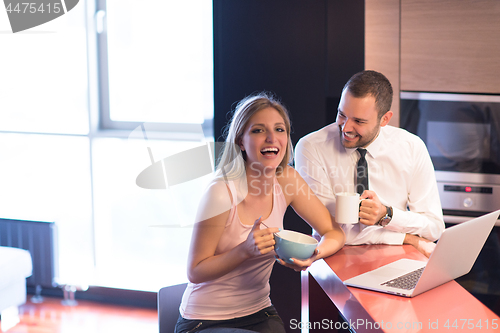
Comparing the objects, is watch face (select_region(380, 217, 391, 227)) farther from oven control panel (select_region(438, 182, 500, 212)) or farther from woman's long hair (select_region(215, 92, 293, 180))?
oven control panel (select_region(438, 182, 500, 212))

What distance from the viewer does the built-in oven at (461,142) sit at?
2531mm

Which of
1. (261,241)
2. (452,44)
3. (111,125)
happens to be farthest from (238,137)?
(111,125)

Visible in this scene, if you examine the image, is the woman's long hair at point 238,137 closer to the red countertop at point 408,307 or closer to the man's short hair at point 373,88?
the man's short hair at point 373,88

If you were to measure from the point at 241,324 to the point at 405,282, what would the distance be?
62 centimetres

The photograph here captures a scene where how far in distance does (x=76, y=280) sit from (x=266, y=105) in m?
2.60

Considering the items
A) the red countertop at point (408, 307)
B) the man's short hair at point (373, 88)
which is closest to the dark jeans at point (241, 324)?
the red countertop at point (408, 307)

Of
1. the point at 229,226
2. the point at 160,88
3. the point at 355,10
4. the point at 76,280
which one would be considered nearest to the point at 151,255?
the point at 76,280

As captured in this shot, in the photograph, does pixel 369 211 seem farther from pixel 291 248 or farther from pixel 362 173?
pixel 291 248

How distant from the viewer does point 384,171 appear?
2.08m

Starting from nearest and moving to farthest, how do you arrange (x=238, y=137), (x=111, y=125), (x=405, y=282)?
1. (x=405, y=282)
2. (x=238, y=137)
3. (x=111, y=125)

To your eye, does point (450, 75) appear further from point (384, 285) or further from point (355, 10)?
point (384, 285)

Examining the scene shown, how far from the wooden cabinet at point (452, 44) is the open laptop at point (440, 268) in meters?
1.30

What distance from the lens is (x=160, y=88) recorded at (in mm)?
3473

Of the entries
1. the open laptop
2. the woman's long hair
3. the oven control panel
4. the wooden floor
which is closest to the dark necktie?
the woman's long hair
